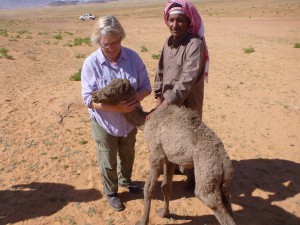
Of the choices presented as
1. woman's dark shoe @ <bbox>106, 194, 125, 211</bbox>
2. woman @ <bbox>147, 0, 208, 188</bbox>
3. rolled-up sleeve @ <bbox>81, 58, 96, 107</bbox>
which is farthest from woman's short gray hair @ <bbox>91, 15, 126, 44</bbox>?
woman's dark shoe @ <bbox>106, 194, 125, 211</bbox>

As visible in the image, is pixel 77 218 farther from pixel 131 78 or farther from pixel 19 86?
pixel 19 86

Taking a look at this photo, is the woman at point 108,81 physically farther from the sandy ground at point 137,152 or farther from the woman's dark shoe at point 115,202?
the sandy ground at point 137,152

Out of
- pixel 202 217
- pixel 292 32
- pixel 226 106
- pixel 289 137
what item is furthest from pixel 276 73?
pixel 292 32

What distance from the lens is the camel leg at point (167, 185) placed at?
402cm

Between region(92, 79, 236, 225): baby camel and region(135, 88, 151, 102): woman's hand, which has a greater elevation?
region(135, 88, 151, 102): woman's hand

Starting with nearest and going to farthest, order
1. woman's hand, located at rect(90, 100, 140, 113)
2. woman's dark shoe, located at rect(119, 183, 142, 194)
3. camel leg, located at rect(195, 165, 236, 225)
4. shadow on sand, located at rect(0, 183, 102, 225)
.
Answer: camel leg, located at rect(195, 165, 236, 225), woman's hand, located at rect(90, 100, 140, 113), shadow on sand, located at rect(0, 183, 102, 225), woman's dark shoe, located at rect(119, 183, 142, 194)

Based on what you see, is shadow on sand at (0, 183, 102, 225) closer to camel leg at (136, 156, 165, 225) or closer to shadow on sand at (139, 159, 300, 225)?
camel leg at (136, 156, 165, 225)

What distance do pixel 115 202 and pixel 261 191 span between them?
7.77 ft

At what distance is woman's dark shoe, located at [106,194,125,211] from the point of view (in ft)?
14.7

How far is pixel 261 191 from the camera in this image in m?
4.91

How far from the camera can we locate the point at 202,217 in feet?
14.4

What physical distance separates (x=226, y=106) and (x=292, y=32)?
56.2 feet

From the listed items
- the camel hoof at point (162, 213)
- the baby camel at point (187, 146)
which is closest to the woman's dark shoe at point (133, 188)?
the camel hoof at point (162, 213)

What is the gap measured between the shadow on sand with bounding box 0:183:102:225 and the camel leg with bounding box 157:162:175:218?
3.68 feet
